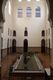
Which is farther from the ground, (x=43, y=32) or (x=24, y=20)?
(x=24, y=20)

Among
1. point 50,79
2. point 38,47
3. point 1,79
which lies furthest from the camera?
point 38,47

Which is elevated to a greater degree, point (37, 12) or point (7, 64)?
point (37, 12)

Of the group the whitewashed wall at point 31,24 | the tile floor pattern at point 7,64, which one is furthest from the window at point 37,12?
the tile floor pattern at point 7,64

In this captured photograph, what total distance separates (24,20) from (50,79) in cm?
2580

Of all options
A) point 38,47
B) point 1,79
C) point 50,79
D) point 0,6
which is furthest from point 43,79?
point 38,47

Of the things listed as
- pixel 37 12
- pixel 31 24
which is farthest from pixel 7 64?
pixel 37 12

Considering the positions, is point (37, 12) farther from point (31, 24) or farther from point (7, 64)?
point (7, 64)

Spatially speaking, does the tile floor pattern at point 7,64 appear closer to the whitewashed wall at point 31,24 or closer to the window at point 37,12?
the whitewashed wall at point 31,24

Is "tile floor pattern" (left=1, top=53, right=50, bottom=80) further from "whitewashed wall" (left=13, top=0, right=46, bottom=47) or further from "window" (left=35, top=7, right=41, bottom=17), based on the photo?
"window" (left=35, top=7, right=41, bottom=17)

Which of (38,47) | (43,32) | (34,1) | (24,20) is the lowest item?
(38,47)

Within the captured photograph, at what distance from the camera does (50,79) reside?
802 cm

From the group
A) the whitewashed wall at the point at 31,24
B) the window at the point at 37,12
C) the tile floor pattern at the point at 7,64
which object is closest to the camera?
the tile floor pattern at the point at 7,64

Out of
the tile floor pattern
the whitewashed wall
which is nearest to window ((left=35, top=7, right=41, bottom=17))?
the whitewashed wall

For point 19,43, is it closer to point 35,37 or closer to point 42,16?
point 35,37
